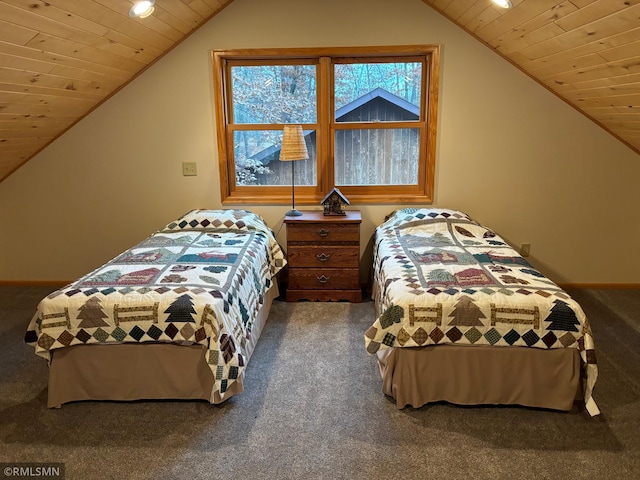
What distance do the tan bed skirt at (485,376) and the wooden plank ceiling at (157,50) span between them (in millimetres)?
1391

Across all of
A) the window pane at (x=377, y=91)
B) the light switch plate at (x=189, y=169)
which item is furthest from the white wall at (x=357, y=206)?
the window pane at (x=377, y=91)

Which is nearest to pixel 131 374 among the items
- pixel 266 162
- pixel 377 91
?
pixel 266 162

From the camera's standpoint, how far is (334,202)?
335 centimetres

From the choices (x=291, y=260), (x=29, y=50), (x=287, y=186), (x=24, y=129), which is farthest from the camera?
(x=287, y=186)

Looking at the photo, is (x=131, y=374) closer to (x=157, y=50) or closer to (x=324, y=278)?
(x=324, y=278)

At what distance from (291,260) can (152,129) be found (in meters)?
1.40

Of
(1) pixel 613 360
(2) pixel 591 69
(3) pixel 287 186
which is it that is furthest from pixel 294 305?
(2) pixel 591 69

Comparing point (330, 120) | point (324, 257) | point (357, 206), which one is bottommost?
point (324, 257)

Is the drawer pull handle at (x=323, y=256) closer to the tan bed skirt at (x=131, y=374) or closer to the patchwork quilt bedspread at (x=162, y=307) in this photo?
the patchwork quilt bedspread at (x=162, y=307)

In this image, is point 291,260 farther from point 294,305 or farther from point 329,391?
point 329,391

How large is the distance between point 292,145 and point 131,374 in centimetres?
179

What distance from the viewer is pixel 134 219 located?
3.63 metres

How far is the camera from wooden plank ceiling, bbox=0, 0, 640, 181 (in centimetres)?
198

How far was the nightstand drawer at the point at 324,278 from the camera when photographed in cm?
329
